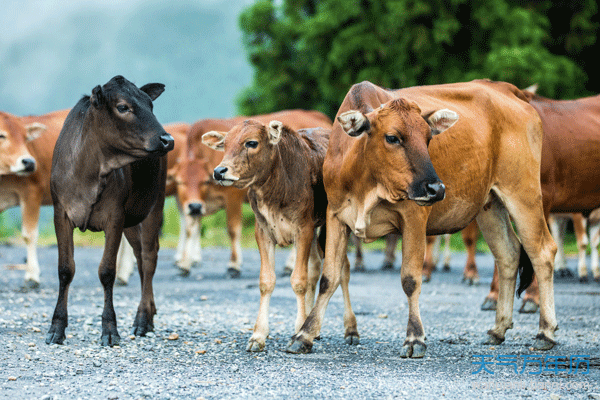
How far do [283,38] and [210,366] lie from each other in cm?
2318

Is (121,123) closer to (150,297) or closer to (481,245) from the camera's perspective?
(150,297)

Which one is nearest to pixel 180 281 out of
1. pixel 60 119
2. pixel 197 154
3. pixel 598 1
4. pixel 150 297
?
pixel 197 154

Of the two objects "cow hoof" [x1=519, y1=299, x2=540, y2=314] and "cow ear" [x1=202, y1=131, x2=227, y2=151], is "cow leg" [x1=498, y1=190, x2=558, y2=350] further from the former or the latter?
"cow ear" [x1=202, y1=131, x2=227, y2=151]

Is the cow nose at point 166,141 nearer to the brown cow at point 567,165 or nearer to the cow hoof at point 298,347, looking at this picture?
the cow hoof at point 298,347

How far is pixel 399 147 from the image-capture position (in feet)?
18.0

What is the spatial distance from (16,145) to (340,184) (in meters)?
6.01

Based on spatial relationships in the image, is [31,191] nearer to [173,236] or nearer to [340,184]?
[340,184]

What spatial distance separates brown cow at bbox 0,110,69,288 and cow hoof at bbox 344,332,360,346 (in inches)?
217

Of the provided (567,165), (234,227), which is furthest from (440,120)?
(234,227)

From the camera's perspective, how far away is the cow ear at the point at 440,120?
5719mm

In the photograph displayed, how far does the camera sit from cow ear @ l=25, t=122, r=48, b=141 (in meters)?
10.5

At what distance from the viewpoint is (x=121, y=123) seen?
624cm

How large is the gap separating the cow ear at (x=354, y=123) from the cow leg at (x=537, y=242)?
1803 mm

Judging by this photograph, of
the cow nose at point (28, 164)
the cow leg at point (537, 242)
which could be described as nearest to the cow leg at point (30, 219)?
the cow nose at point (28, 164)
